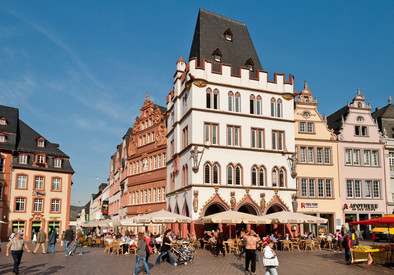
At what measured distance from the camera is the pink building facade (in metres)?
41.2

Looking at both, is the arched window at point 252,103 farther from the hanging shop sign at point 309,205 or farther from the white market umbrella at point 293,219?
the white market umbrella at point 293,219

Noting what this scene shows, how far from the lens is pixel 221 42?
4078cm

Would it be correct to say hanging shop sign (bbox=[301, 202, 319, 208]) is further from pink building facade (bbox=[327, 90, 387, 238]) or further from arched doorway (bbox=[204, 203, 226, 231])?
arched doorway (bbox=[204, 203, 226, 231])

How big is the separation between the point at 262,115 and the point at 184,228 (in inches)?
476

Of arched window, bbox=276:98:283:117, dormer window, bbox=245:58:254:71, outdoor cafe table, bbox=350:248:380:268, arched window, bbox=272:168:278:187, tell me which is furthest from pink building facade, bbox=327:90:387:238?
outdoor cafe table, bbox=350:248:380:268

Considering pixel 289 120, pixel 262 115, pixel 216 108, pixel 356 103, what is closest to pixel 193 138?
pixel 216 108

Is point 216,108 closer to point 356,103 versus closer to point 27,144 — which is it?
point 356,103

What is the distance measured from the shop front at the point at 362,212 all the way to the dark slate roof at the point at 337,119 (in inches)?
302

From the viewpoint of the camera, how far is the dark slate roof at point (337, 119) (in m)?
43.8

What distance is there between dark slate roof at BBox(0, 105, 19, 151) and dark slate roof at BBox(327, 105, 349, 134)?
3884cm

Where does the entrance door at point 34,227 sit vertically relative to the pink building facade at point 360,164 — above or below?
below

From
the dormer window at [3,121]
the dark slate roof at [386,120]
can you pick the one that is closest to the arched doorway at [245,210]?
the dark slate roof at [386,120]

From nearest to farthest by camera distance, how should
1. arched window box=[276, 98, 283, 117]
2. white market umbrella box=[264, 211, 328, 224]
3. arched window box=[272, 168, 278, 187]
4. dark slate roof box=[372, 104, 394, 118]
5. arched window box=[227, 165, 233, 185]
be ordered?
1. white market umbrella box=[264, 211, 328, 224]
2. arched window box=[227, 165, 233, 185]
3. arched window box=[272, 168, 278, 187]
4. arched window box=[276, 98, 283, 117]
5. dark slate roof box=[372, 104, 394, 118]

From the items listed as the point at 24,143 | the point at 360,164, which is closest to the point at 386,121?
the point at 360,164
